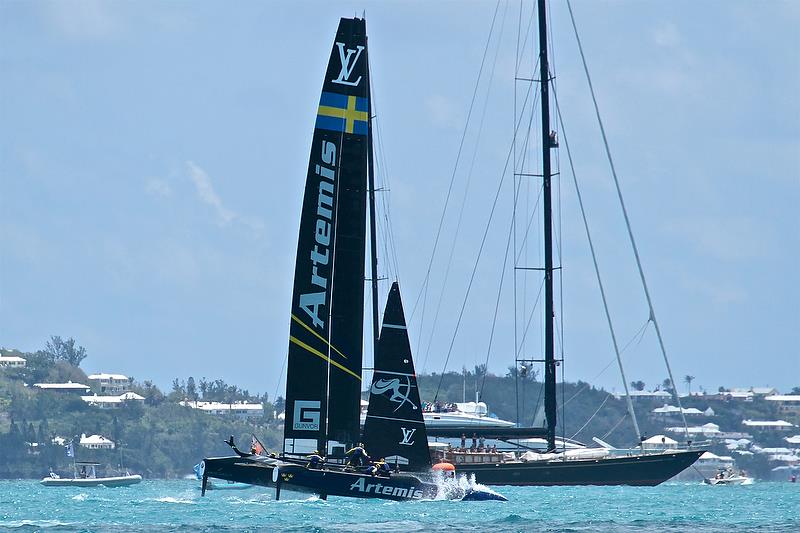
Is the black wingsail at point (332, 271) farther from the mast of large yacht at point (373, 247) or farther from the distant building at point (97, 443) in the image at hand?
the distant building at point (97, 443)

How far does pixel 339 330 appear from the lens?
174ft

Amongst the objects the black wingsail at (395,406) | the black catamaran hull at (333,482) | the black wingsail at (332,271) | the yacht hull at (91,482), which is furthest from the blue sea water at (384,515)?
the yacht hull at (91,482)

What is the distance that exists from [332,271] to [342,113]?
5205 mm

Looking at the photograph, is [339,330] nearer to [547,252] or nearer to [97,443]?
[547,252]

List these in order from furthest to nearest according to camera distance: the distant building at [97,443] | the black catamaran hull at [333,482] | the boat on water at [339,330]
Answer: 1. the distant building at [97,443]
2. the boat on water at [339,330]
3. the black catamaran hull at [333,482]

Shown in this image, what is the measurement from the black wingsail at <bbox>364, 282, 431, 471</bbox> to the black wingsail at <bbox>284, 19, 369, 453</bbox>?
2.52 feet

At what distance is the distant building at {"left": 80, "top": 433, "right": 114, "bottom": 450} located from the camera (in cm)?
17585

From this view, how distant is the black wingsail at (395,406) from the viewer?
52.7m

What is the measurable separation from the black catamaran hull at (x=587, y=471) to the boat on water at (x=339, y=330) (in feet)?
48.0

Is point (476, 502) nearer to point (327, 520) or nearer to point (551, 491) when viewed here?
point (327, 520)

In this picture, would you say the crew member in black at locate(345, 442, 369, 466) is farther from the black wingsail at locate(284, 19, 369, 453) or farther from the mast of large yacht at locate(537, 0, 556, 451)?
the mast of large yacht at locate(537, 0, 556, 451)

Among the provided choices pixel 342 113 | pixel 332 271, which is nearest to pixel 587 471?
pixel 332 271

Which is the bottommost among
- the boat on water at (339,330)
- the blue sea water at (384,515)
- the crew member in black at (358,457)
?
the blue sea water at (384,515)

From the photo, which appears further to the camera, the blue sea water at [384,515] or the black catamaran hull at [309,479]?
the black catamaran hull at [309,479]
